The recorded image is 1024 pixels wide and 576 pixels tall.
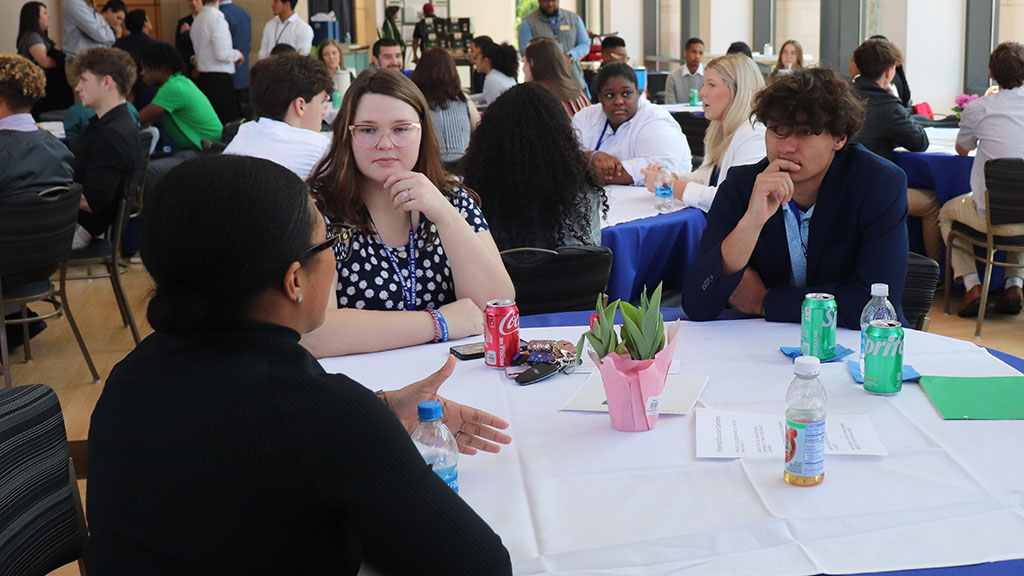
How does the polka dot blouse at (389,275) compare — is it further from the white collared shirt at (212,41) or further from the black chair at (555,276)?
the white collared shirt at (212,41)

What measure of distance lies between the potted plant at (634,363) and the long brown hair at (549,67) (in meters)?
4.84

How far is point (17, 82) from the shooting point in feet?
14.2

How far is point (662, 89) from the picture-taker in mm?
12148

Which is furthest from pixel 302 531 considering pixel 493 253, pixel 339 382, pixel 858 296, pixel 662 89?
pixel 662 89

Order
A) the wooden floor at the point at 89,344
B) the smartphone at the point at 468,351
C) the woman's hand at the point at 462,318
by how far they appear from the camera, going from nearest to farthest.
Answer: the smartphone at the point at 468,351
the woman's hand at the point at 462,318
the wooden floor at the point at 89,344

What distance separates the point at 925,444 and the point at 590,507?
0.59 meters

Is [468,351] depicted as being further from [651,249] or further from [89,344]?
[89,344]

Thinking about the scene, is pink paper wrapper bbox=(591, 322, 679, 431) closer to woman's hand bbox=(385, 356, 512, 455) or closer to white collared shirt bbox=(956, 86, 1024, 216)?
woman's hand bbox=(385, 356, 512, 455)

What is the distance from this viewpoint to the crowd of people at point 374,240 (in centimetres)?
103

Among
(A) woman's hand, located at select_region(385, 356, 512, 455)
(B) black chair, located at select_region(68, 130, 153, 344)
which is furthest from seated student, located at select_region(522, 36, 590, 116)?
(A) woman's hand, located at select_region(385, 356, 512, 455)

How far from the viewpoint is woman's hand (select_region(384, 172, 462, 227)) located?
223 cm

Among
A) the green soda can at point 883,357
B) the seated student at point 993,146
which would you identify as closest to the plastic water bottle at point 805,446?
the green soda can at point 883,357

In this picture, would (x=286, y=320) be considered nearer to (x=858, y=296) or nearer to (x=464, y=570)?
(x=464, y=570)

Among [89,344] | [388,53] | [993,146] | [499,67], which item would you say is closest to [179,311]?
[89,344]
